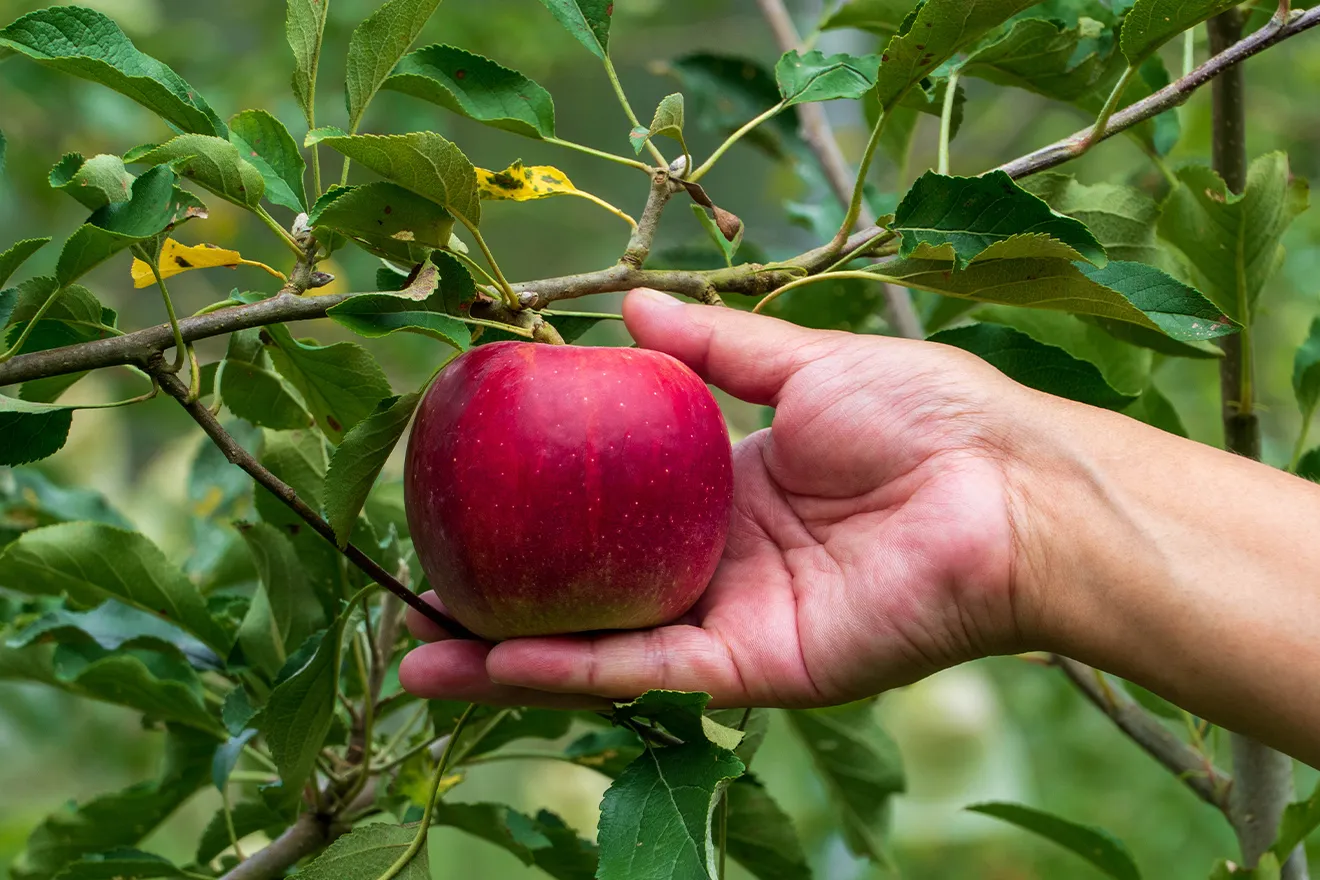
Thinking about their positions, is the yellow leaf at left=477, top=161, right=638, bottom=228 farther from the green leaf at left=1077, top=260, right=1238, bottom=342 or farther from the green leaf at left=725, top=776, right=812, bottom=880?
the green leaf at left=725, top=776, right=812, bottom=880

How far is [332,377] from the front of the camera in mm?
673

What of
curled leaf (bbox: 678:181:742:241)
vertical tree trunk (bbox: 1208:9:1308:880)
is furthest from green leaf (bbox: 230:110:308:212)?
vertical tree trunk (bbox: 1208:9:1308:880)

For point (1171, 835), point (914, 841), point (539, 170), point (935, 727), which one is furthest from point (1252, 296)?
point (1171, 835)

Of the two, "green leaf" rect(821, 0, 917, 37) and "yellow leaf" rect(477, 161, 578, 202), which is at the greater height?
"green leaf" rect(821, 0, 917, 37)

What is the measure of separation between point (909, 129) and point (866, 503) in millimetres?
421

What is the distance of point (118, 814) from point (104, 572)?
0.63 feet

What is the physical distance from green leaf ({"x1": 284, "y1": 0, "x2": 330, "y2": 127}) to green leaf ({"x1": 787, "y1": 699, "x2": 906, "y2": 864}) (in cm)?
57

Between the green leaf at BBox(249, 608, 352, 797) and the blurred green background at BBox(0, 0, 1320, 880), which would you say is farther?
the blurred green background at BBox(0, 0, 1320, 880)

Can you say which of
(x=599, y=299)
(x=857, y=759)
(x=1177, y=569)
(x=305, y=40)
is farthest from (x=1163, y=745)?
(x=599, y=299)

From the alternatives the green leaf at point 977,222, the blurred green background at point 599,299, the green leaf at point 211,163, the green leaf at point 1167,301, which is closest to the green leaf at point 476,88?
the green leaf at point 211,163

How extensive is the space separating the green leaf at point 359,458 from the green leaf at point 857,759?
1.47ft

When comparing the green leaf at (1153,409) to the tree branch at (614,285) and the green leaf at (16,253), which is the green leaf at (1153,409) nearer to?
the tree branch at (614,285)

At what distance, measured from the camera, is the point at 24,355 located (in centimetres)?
59

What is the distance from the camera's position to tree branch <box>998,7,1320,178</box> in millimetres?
670
